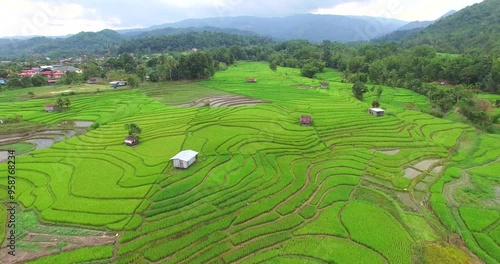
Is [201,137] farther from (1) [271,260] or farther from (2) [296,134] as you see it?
(1) [271,260]

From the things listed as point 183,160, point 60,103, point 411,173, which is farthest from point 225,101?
point 411,173

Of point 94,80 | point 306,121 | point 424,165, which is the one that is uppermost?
point 306,121

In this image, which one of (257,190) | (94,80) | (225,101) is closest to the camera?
(257,190)

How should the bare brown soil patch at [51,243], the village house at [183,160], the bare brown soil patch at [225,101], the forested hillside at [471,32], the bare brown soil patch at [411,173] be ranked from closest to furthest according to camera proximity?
the bare brown soil patch at [51,243]
the village house at [183,160]
the bare brown soil patch at [411,173]
the bare brown soil patch at [225,101]
the forested hillside at [471,32]

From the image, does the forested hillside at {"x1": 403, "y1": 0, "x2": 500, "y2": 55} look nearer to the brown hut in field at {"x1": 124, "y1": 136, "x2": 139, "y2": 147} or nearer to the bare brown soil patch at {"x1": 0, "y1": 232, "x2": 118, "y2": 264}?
the brown hut in field at {"x1": 124, "y1": 136, "x2": 139, "y2": 147}

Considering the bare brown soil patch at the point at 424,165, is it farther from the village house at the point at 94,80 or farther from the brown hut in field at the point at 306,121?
the village house at the point at 94,80

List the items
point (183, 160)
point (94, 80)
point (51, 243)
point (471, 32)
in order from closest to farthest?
point (51, 243)
point (183, 160)
point (94, 80)
point (471, 32)

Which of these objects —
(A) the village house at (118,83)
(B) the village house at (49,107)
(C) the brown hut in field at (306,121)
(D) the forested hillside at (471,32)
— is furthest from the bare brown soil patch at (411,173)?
(D) the forested hillside at (471,32)

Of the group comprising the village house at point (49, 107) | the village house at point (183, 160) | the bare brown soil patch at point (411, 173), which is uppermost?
the village house at point (183, 160)

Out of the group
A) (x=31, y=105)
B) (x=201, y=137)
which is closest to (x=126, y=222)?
(x=201, y=137)

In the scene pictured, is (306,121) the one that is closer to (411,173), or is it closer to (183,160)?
(411,173)
